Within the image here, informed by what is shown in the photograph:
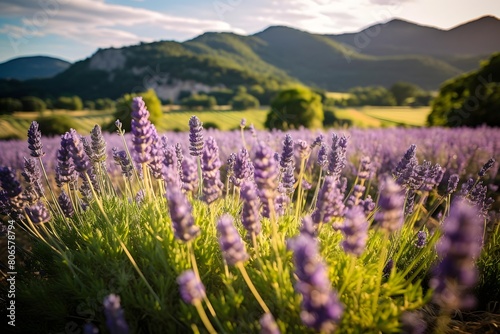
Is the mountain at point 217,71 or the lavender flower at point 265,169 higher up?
the mountain at point 217,71

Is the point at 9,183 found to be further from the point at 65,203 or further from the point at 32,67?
the point at 32,67

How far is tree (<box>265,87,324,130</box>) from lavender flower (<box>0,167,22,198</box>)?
23.2 metres

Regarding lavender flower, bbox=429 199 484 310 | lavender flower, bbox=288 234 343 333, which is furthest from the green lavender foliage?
lavender flower, bbox=288 234 343 333

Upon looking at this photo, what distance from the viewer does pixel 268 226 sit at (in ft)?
8.31

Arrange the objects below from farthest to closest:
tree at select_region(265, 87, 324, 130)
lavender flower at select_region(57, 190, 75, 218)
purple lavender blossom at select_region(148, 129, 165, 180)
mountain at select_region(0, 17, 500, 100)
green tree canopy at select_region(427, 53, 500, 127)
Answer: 1. mountain at select_region(0, 17, 500, 100)
2. tree at select_region(265, 87, 324, 130)
3. green tree canopy at select_region(427, 53, 500, 127)
4. lavender flower at select_region(57, 190, 75, 218)
5. purple lavender blossom at select_region(148, 129, 165, 180)

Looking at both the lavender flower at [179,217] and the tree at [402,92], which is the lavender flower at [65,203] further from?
the tree at [402,92]

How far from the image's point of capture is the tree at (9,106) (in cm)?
5634

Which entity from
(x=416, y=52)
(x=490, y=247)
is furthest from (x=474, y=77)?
(x=416, y=52)

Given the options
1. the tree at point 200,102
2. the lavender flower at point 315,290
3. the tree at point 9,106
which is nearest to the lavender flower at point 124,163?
the lavender flower at point 315,290

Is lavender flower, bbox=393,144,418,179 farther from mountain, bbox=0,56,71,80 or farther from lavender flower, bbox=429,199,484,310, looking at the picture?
mountain, bbox=0,56,71,80

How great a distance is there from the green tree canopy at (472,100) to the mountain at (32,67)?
158 metres

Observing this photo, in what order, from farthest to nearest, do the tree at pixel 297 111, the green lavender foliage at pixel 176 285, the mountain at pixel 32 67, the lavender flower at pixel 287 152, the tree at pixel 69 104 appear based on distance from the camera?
the mountain at pixel 32 67 < the tree at pixel 69 104 < the tree at pixel 297 111 < the lavender flower at pixel 287 152 < the green lavender foliage at pixel 176 285

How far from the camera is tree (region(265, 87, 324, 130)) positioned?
2534cm

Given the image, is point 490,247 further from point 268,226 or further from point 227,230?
point 227,230
